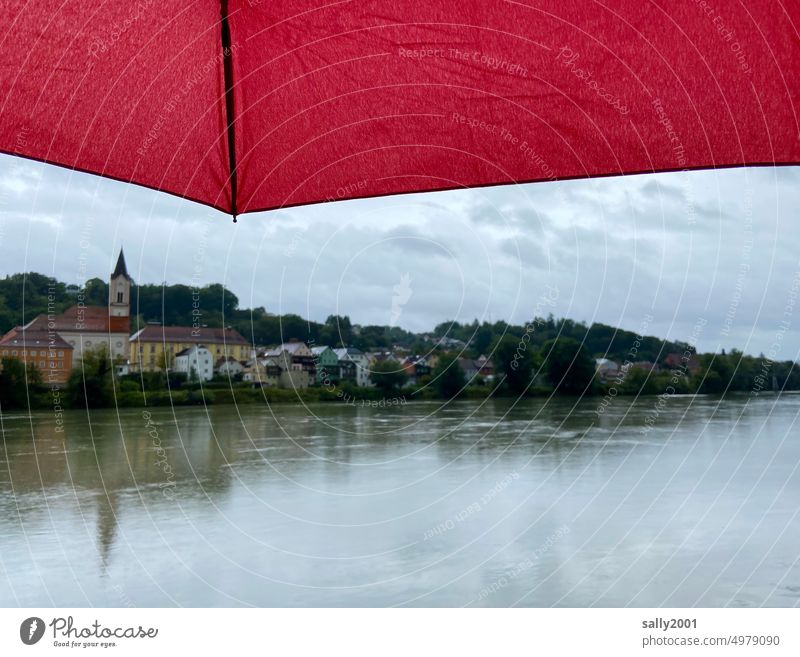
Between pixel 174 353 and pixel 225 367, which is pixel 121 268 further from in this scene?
pixel 174 353

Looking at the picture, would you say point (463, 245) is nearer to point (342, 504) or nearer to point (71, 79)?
point (342, 504)

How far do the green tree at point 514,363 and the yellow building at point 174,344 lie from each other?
1204 centimetres

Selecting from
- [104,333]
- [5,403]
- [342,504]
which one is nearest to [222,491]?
[342,504]

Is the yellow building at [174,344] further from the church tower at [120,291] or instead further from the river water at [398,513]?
the river water at [398,513]

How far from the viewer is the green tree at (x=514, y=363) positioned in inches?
1250

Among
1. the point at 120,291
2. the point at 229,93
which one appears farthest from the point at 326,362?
the point at 120,291

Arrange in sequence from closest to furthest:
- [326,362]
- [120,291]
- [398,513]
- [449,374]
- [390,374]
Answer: [398,513]
[326,362]
[390,374]
[449,374]
[120,291]

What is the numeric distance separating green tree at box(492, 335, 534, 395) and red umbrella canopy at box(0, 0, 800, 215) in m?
24.4

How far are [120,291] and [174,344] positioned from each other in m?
9.29

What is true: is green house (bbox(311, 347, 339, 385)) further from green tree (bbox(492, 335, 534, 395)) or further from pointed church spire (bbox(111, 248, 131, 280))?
pointed church spire (bbox(111, 248, 131, 280))

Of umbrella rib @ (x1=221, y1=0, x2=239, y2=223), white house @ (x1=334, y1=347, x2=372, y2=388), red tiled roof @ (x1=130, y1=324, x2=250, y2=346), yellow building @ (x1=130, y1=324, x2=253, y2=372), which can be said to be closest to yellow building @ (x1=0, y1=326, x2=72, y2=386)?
yellow building @ (x1=130, y1=324, x2=253, y2=372)

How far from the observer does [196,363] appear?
33.4m

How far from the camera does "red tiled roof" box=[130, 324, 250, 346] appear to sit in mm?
38094

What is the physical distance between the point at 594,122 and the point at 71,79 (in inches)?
61.1
